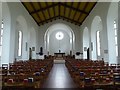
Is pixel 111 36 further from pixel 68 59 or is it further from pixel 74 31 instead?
pixel 74 31

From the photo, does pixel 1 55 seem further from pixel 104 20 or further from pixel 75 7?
pixel 75 7

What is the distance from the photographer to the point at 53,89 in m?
5.71

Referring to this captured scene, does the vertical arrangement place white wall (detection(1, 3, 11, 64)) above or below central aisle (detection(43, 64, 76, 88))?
above

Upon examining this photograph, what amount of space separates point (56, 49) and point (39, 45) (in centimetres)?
887

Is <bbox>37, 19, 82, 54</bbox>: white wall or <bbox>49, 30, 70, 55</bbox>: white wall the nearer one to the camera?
<bbox>37, 19, 82, 54</bbox>: white wall

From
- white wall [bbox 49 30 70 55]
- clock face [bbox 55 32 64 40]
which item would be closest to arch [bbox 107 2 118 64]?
white wall [bbox 49 30 70 55]

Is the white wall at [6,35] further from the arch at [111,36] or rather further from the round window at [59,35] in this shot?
the round window at [59,35]

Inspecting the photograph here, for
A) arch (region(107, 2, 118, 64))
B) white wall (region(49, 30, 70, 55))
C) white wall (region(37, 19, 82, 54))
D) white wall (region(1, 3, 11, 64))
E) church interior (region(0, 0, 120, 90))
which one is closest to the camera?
church interior (region(0, 0, 120, 90))

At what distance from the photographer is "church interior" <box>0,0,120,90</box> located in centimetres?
427

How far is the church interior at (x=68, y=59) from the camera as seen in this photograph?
14.0ft

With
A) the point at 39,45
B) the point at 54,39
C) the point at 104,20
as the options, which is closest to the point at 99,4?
the point at 104,20

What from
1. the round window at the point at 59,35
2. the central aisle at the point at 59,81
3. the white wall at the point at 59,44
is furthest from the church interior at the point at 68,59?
the round window at the point at 59,35

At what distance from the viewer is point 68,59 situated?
57.9 feet

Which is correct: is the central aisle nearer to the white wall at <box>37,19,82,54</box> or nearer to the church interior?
the church interior
